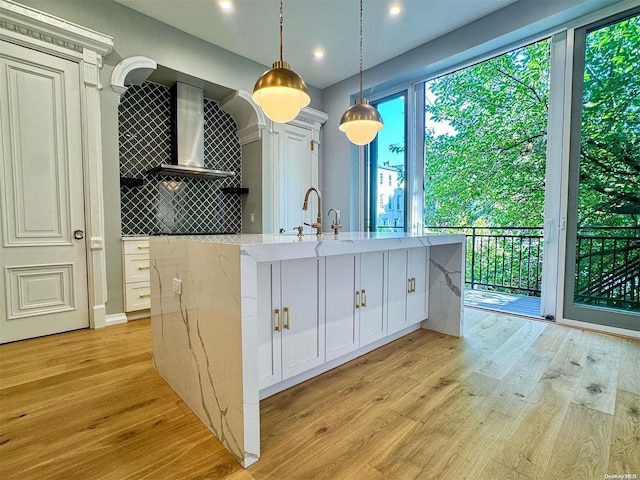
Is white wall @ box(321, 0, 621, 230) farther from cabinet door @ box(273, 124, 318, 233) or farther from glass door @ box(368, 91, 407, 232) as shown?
cabinet door @ box(273, 124, 318, 233)

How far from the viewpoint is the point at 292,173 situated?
4609mm

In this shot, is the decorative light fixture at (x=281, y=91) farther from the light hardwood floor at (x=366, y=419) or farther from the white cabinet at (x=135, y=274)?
the white cabinet at (x=135, y=274)

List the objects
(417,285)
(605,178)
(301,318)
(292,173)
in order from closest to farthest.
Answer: (301,318) → (417,285) → (605,178) → (292,173)

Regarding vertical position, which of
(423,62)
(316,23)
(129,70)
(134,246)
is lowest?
(134,246)

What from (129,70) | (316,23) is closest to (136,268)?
(129,70)

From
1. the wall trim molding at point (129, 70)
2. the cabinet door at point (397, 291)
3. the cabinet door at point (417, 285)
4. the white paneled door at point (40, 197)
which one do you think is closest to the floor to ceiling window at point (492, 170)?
the cabinet door at point (417, 285)

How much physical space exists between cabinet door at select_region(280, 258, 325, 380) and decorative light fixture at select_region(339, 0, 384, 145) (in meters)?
1.39

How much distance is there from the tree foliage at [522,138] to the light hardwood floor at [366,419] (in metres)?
1.61

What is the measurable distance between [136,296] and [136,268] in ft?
0.98

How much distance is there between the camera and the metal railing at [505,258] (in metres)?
4.32

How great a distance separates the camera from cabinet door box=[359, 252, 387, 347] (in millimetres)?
2131

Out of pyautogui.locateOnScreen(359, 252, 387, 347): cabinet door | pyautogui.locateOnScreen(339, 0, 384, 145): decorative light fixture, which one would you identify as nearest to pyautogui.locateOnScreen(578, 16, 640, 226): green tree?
pyautogui.locateOnScreen(339, 0, 384, 145): decorative light fixture

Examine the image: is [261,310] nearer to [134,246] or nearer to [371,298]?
[371,298]

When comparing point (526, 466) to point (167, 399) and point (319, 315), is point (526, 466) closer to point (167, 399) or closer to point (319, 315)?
point (319, 315)
